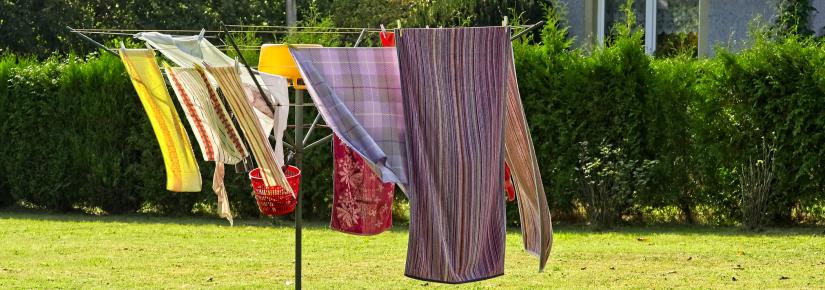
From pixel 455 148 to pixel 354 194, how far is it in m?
0.90

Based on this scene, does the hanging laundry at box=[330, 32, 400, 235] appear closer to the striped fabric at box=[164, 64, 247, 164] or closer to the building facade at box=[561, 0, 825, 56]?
the striped fabric at box=[164, 64, 247, 164]

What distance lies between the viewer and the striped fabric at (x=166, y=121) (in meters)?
5.60

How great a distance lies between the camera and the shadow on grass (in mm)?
11039

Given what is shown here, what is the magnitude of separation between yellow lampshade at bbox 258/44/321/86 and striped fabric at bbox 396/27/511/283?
28.8 inches

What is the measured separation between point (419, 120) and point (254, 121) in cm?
71

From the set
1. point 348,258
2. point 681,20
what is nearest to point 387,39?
point 348,258

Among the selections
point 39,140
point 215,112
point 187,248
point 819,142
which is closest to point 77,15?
point 39,140

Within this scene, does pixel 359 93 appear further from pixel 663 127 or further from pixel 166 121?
pixel 663 127

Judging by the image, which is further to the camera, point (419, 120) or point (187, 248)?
point (187, 248)

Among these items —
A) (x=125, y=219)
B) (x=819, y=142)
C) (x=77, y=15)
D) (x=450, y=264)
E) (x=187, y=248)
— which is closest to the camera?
(x=450, y=264)

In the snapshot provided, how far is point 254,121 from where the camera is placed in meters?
5.47

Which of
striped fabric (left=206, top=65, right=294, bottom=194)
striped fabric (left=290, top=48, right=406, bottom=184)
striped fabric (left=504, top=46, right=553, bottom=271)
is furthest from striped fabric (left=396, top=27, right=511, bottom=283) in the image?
striped fabric (left=206, top=65, right=294, bottom=194)

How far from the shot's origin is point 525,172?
18.9ft

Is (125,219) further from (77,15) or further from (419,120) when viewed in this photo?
(77,15)
